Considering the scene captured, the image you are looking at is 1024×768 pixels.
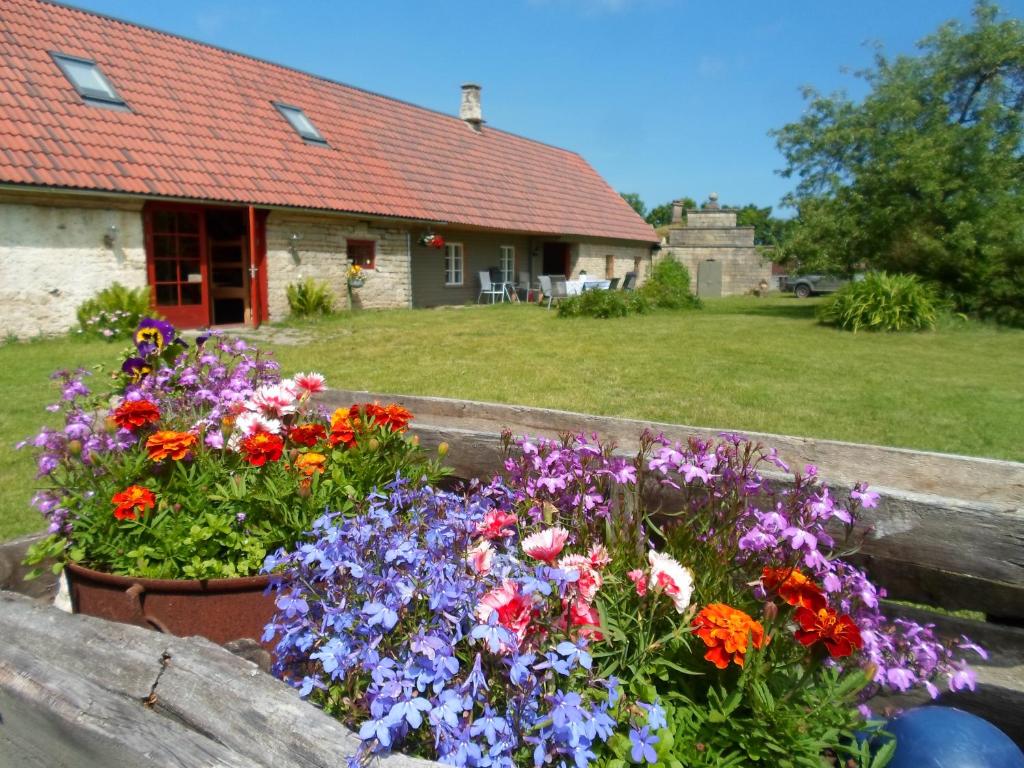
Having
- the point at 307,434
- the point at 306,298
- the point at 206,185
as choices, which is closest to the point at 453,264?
the point at 306,298

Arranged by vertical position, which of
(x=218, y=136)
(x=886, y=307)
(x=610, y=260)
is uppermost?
(x=218, y=136)

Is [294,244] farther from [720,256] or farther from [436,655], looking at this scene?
[720,256]

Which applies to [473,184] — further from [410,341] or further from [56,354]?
[56,354]

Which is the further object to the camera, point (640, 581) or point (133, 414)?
point (133, 414)

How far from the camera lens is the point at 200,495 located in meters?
2.37

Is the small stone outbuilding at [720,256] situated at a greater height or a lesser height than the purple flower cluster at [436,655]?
greater

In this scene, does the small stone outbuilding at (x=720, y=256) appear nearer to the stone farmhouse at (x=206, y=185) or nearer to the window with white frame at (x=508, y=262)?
the window with white frame at (x=508, y=262)

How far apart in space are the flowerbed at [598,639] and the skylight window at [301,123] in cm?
1649

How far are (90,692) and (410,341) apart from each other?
10.2 meters

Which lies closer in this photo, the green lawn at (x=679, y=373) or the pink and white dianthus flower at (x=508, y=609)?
the pink and white dianthus flower at (x=508, y=609)

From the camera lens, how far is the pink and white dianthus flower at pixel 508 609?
146 cm

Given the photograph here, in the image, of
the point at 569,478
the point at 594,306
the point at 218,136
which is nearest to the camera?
the point at 569,478

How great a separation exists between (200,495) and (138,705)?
86 centimetres

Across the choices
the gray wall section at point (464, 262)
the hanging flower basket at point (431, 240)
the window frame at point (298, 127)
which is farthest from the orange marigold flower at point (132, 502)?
the gray wall section at point (464, 262)
